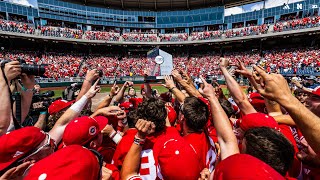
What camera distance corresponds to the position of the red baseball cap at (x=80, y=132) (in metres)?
2.10

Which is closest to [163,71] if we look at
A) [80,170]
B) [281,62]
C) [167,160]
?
[167,160]

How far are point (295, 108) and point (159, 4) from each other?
50.7 metres

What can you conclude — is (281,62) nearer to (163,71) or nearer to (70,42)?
(163,71)

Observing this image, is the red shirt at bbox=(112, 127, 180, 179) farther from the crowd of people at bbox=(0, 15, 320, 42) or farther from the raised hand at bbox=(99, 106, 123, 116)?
the crowd of people at bbox=(0, 15, 320, 42)

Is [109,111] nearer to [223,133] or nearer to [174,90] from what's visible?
[174,90]

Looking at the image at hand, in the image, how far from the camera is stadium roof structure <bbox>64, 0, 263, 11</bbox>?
45.3m

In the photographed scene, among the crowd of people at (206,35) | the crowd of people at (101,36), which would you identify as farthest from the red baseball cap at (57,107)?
the crowd of people at (206,35)

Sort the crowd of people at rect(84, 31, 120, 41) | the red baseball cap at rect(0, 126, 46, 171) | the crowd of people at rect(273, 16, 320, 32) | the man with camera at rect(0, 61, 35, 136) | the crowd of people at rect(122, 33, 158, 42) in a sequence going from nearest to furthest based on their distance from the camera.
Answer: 1. the red baseball cap at rect(0, 126, 46, 171)
2. the man with camera at rect(0, 61, 35, 136)
3. the crowd of people at rect(273, 16, 320, 32)
4. the crowd of people at rect(84, 31, 120, 41)
5. the crowd of people at rect(122, 33, 158, 42)

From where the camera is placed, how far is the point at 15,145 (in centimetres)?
165

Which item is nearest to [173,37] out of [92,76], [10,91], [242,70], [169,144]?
[92,76]

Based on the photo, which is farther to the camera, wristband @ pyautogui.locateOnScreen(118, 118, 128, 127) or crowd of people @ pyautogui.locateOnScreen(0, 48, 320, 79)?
crowd of people @ pyautogui.locateOnScreen(0, 48, 320, 79)

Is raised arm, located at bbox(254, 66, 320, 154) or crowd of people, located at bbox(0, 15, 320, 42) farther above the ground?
crowd of people, located at bbox(0, 15, 320, 42)

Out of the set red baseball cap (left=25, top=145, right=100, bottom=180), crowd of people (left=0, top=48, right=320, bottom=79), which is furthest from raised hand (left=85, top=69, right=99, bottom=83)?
crowd of people (left=0, top=48, right=320, bottom=79)

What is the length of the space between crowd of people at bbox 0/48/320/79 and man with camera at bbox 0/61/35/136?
27523mm
